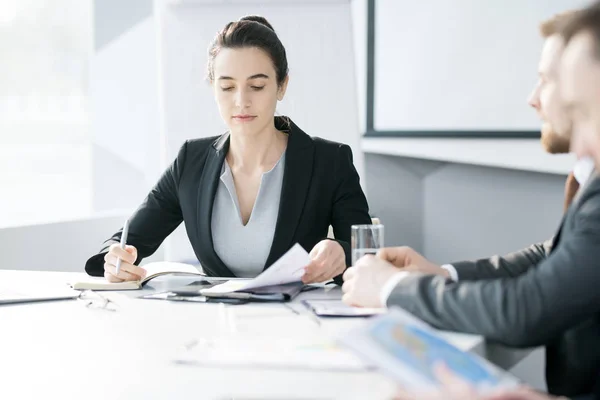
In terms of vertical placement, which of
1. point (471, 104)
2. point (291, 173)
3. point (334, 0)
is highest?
point (334, 0)

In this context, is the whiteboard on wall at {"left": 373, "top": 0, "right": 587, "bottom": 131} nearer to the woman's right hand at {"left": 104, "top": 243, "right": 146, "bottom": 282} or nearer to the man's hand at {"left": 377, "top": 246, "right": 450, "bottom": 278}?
the man's hand at {"left": 377, "top": 246, "right": 450, "bottom": 278}

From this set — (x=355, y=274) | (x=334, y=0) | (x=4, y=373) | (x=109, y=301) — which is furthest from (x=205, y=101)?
(x=4, y=373)

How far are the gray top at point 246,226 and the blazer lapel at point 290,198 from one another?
41mm

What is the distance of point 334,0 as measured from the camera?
279cm

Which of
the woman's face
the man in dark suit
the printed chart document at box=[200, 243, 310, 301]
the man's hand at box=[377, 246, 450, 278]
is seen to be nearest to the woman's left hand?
the printed chart document at box=[200, 243, 310, 301]

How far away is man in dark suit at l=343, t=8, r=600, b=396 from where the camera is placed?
1.12 m

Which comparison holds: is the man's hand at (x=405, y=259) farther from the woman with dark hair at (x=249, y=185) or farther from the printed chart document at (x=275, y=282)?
the woman with dark hair at (x=249, y=185)

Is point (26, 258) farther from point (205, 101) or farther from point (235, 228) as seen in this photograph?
point (235, 228)

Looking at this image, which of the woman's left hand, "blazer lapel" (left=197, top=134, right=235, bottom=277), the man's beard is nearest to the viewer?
the man's beard

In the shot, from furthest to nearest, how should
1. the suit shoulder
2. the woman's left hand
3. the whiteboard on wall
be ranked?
the whiteboard on wall, the suit shoulder, the woman's left hand

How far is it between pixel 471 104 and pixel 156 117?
1.87m

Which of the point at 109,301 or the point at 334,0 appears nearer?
the point at 109,301

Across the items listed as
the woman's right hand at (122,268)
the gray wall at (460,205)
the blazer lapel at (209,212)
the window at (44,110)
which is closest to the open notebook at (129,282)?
the woman's right hand at (122,268)

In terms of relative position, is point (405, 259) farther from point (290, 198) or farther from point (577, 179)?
point (290, 198)
